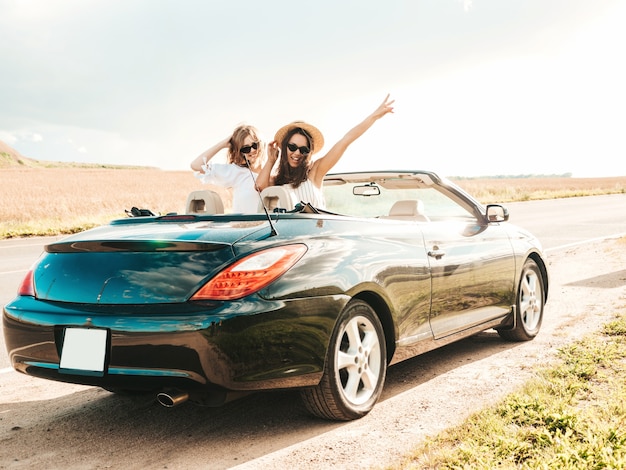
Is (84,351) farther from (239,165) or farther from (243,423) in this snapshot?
(239,165)

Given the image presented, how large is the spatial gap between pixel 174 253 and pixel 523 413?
197cm

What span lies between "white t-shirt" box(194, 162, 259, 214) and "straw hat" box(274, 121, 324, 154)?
374mm

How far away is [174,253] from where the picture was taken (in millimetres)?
3607

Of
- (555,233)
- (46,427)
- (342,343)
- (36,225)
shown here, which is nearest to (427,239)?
(342,343)

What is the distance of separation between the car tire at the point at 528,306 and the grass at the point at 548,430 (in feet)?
3.82

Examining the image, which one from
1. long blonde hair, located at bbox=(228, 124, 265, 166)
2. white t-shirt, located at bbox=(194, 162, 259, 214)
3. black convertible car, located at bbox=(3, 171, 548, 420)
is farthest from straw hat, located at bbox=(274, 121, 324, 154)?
black convertible car, located at bbox=(3, 171, 548, 420)

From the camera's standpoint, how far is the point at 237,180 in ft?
19.5

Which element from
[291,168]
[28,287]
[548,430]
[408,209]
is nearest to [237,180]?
[291,168]

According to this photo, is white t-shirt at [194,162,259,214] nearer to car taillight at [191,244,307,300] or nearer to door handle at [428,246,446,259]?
door handle at [428,246,446,259]

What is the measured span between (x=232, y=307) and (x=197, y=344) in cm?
23

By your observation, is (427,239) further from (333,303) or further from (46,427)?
(46,427)

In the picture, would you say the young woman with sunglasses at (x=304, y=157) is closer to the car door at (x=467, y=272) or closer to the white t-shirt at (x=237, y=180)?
the white t-shirt at (x=237, y=180)

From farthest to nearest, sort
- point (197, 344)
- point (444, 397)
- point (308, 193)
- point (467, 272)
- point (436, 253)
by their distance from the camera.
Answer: point (308, 193), point (467, 272), point (436, 253), point (444, 397), point (197, 344)

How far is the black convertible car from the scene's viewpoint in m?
3.46
